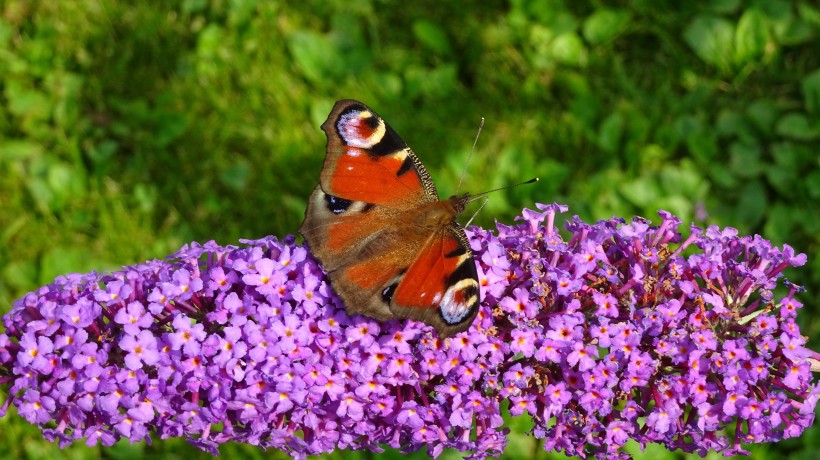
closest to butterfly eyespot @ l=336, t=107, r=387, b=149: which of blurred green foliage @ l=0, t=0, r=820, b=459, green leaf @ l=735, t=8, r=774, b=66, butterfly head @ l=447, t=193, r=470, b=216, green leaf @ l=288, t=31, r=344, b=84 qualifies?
butterfly head @ l=447, t=193, r=470, b=216

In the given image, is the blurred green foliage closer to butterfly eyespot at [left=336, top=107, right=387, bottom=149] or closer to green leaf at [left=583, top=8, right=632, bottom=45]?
green leaf at [left=583, top=8, right=632, bottom=45]

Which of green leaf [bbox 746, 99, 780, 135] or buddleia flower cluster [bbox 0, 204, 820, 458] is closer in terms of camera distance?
buddleia flower cluster [bbox 0, 204, 820, 458]

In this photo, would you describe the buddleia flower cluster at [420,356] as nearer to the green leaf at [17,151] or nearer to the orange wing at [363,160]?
the orange wing at [363,160]

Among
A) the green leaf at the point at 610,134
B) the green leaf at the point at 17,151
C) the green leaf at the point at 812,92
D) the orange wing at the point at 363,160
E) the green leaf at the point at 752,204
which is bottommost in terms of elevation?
the green leaf at the point at 752,204

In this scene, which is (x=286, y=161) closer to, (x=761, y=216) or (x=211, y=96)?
(x=211, y=96)

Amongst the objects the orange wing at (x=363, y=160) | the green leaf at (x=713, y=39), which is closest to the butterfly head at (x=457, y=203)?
the orange wing at (x=363, y=160)

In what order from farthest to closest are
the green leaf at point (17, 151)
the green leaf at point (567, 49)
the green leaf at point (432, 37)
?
the green leaf at point (432, 37)
the green leaf at point (567, 49)
the green leaf at point (17, 151)

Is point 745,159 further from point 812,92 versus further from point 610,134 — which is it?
point 610,134
